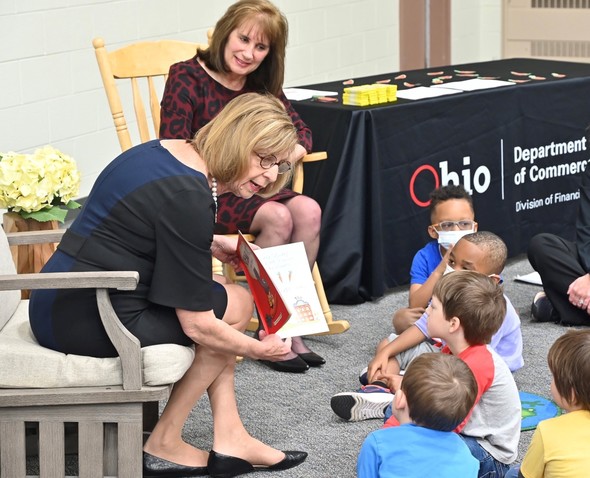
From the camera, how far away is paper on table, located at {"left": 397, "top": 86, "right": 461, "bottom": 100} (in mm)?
3959

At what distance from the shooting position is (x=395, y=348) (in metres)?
3.13

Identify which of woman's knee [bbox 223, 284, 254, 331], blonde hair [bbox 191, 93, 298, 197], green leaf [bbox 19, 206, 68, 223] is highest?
blonde hair [bbox 191, 93, 298, 197]

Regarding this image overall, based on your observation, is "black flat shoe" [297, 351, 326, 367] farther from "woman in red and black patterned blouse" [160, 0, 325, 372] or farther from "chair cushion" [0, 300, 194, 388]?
"chair cushion" [0, 300, 194, 388]

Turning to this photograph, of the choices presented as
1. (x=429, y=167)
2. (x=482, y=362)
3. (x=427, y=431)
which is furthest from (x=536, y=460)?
(x=429, y=167)

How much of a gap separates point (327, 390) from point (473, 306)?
0.76m

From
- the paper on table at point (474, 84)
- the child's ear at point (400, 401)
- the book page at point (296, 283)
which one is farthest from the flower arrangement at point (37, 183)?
the paper on table at point (474, 84)

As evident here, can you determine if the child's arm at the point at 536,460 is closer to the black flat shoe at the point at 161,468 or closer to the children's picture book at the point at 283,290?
the children's picture book at the point at 283,290

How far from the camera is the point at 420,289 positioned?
3312 millimetres

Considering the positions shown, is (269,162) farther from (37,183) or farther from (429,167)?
(429,167)

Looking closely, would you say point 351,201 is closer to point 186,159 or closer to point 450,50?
point 186,159

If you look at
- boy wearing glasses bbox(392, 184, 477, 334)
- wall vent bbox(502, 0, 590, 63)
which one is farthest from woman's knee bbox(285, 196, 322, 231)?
wall vent bbox(502, 0, 590, 63)

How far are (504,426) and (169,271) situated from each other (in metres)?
0.85

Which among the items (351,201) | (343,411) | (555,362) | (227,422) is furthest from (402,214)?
(555,362)

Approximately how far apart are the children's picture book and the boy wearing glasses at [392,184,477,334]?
48 centimetres
